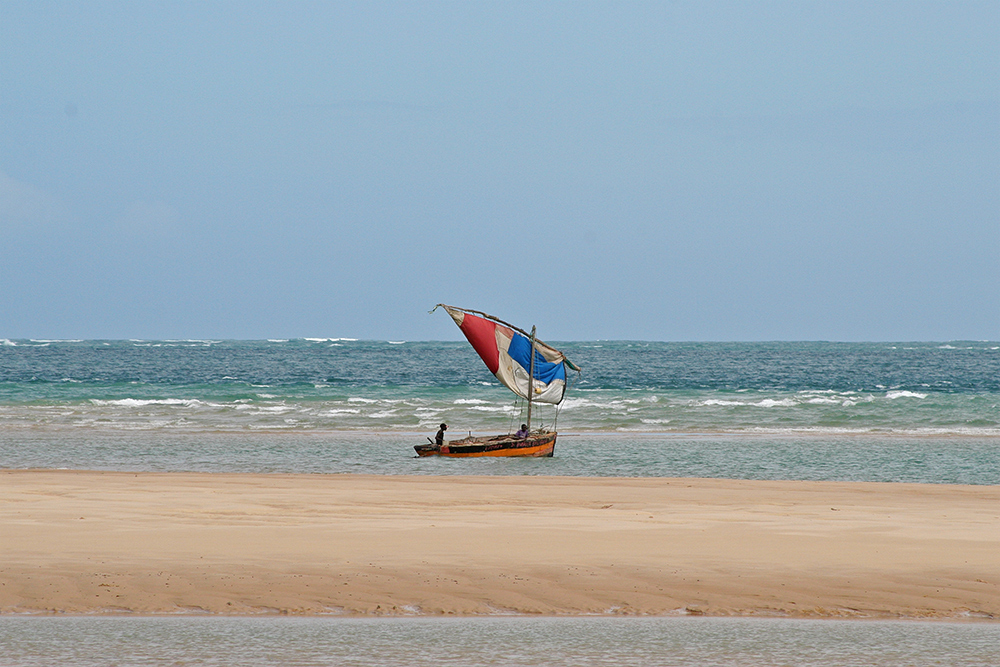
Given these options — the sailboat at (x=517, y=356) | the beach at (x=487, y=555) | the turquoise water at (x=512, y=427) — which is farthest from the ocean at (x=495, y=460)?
the sailboat at (x=517, y=356)

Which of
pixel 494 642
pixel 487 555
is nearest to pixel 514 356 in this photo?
pixel 487 555

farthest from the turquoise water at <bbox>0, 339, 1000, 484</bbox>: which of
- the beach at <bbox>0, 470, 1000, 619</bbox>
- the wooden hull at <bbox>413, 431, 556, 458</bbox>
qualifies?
the beach at <bbox>0, 470, 1000, 619</bbox>

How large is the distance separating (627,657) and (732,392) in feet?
160

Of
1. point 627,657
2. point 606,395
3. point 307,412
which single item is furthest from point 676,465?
point 606,395

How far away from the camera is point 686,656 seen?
746cm

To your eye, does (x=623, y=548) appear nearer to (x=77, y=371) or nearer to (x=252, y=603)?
(x=252, y=603)

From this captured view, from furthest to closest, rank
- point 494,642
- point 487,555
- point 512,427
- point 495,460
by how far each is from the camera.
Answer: point 512,427
point 495,460
point 487,555
point 494,642

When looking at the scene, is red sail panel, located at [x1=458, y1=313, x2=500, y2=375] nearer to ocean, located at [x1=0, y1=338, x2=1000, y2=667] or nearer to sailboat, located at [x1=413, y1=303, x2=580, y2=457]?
sailboat, located at [x1=413, y1=303, x2=580, y2=457]

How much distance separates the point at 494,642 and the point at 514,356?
80.4ft

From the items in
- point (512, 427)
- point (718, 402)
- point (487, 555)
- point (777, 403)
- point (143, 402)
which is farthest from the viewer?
point (718, 402)

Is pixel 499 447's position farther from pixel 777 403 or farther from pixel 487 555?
pixel 777 403

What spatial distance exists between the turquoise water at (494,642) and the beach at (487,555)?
0.41m

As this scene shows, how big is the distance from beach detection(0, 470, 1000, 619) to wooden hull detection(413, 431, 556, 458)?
10.6m

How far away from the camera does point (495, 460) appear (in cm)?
2800
